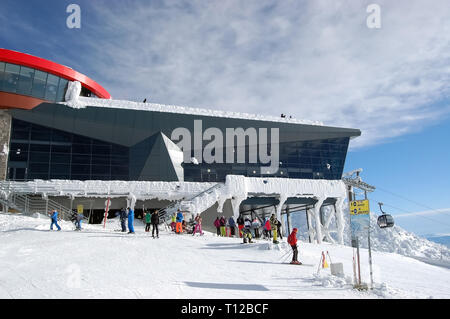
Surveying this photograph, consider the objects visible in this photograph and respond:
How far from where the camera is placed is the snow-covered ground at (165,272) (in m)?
7.87

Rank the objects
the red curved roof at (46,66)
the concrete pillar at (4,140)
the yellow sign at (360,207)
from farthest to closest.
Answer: the red curved roof at (46,66)
the concrete pillar at (4,140)
the yellow sign at (360,207)

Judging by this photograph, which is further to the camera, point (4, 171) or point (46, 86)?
point (46, 86)

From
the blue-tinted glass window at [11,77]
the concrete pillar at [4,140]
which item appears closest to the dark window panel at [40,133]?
the concrete pillar at [4,140]

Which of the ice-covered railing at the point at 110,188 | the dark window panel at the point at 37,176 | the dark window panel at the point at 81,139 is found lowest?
the ice-covered railing at the point at 110,188

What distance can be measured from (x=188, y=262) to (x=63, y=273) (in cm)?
371

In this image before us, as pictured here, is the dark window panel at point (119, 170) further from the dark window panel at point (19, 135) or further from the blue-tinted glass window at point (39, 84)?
the blue-tinted glass window at point (39, 84)

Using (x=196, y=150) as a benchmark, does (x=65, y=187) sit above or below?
below

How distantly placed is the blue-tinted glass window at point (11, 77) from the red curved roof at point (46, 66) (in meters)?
0.57

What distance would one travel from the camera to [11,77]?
1275 inches
